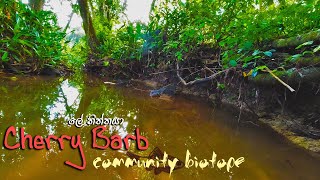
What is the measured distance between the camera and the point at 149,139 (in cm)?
171

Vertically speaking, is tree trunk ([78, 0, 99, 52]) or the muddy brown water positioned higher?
tree trunk ([78, 0, 99, 52])

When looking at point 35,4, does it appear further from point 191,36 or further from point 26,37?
point 191,36

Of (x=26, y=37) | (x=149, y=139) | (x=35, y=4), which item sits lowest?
(x=149, y=139)

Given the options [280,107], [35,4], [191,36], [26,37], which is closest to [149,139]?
[280,107]

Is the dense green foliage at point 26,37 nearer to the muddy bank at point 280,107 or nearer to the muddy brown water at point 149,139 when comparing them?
the muddy brown water at point 149,139

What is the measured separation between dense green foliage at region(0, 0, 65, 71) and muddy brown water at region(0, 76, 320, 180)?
1.57 m

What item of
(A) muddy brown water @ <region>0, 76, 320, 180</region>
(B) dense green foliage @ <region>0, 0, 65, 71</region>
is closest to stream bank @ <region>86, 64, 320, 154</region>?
(A) muddy brown water @ <region>0, 76, 320, 180</region>

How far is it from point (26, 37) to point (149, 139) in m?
3.81

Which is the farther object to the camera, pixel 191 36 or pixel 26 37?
pixel 26 37

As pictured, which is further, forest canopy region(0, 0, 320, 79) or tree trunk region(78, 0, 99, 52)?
tree trunk region(78, 0, 99, 52)

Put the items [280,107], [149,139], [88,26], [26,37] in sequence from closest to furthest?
[149,139] → [280,107] → [26,37] → [88,26]

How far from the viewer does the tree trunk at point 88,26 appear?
6719 mm

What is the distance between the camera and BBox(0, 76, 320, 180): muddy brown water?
122 cm

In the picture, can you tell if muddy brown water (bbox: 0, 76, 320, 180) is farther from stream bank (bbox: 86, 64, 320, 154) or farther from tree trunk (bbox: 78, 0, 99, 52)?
tree trunk (bbox: 78, 0, 99, 52)
